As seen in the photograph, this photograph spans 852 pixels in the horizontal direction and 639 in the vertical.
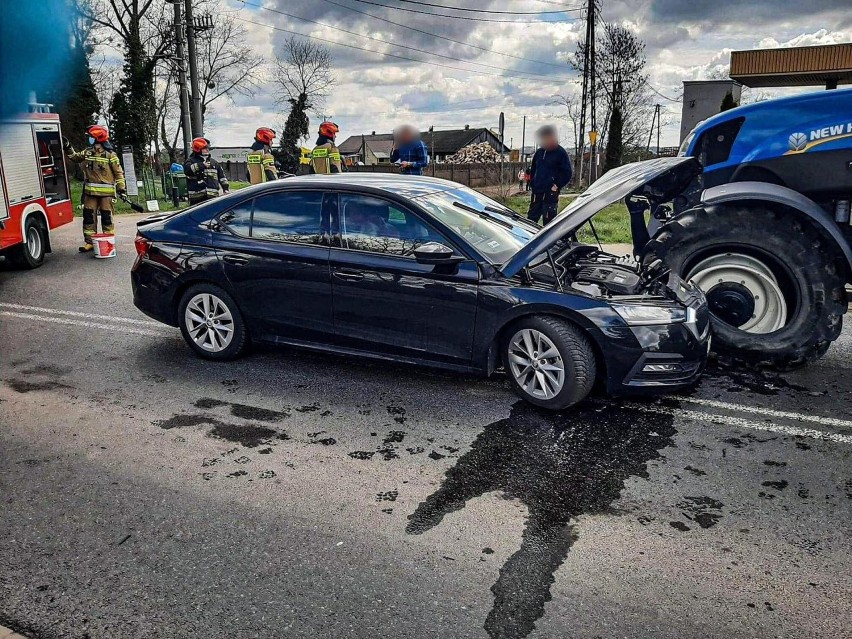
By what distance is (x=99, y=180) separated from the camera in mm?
10594

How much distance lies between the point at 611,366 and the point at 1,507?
351 centimetres

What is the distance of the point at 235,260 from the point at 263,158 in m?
9.48

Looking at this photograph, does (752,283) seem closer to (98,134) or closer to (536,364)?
(536,364)

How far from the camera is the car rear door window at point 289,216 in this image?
5266 millimetres

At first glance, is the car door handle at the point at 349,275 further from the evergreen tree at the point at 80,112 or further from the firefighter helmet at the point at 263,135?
the evergreen tree at the point at 80,112

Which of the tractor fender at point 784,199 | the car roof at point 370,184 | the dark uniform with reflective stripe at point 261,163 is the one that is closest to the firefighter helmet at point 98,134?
the dark uniform with reflective stripe at point 261,163

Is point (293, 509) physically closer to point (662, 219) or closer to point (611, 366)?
point (611, 366)

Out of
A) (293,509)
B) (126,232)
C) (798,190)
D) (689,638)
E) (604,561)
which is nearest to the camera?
(689,638)

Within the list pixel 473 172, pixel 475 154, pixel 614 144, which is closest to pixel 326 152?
pixel 473 172

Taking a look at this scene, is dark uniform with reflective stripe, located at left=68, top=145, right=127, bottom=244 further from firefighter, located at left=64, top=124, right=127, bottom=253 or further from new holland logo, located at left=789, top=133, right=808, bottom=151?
new holland logo, located at left=789, top=133, right=808, bottom=151

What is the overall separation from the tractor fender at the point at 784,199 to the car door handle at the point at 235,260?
3.69 m

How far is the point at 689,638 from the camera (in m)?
2.55

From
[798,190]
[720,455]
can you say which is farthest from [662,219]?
[720,455]

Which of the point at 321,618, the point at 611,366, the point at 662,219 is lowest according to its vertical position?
the point at 321,618
